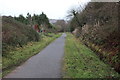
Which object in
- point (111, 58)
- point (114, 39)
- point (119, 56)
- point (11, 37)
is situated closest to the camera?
point (119, 56)

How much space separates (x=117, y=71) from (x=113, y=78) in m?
1.84

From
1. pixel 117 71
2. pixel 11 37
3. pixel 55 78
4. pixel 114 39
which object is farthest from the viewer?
pixel 11 37

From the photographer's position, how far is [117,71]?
35.6ft

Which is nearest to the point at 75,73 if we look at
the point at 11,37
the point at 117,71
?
the point at 117,71

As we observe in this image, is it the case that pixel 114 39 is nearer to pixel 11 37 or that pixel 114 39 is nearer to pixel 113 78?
pixel 113 78

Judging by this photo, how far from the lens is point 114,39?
1598cm

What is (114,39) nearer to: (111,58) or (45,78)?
(111,58)

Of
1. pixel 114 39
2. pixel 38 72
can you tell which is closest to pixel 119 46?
pixel 114 39

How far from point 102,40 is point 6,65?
34.8 feet

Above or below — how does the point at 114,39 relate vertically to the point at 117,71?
above

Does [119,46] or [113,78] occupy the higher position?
[119,46]

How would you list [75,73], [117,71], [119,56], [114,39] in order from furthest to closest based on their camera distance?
[114,39]
[119,56]
[117,71]
[75,73]

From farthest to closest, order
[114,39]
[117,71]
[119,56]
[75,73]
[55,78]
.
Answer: [114,39] < [119,56] < [117,71] < [75,73] < [55,78]

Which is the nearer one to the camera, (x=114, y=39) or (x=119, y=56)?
(x=119, y=56)
